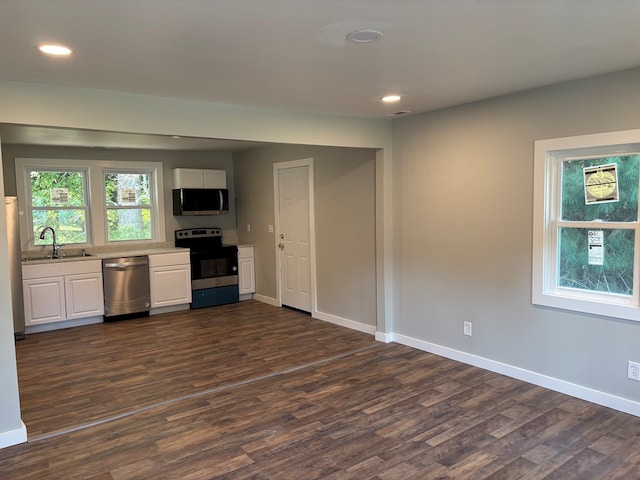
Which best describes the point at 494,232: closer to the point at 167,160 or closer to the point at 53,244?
the point at 167,160

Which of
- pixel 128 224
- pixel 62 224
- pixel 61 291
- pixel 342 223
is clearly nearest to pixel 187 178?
pixel 128 224

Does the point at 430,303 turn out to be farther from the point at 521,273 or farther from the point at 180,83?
the point at 180,83

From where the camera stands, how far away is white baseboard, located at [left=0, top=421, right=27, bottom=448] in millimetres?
2916

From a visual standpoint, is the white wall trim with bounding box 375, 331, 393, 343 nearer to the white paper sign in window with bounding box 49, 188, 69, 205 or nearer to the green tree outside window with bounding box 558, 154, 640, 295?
the green tree outside window with bounding box 558, 154, 640, 295

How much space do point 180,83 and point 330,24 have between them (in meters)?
1.33

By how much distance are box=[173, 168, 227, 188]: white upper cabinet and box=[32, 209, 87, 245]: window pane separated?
1316 millimetres

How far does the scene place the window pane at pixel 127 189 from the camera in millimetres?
6516

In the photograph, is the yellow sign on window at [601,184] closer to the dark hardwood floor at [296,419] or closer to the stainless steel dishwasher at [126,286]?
the dark hardwood floor at [296,419]

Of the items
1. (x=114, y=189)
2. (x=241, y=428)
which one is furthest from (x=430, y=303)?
(x=114, y=189)

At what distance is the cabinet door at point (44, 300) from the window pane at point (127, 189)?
142cm

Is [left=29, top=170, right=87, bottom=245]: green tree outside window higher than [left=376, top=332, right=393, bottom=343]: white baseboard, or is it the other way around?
[left=29, top=170, right=87, bottom=245]: green tree outside window

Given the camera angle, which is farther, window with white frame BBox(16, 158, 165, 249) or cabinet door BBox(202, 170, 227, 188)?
cabinet door BBox(202, 170, 227, 188)

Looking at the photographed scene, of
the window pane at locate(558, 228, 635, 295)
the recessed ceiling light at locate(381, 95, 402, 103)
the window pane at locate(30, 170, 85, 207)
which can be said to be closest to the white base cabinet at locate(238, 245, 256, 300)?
the window pane at locate(30, 170, 85, 207)

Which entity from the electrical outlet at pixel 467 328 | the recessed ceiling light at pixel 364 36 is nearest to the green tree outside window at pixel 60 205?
the electrical outlet at pixel 467 328
